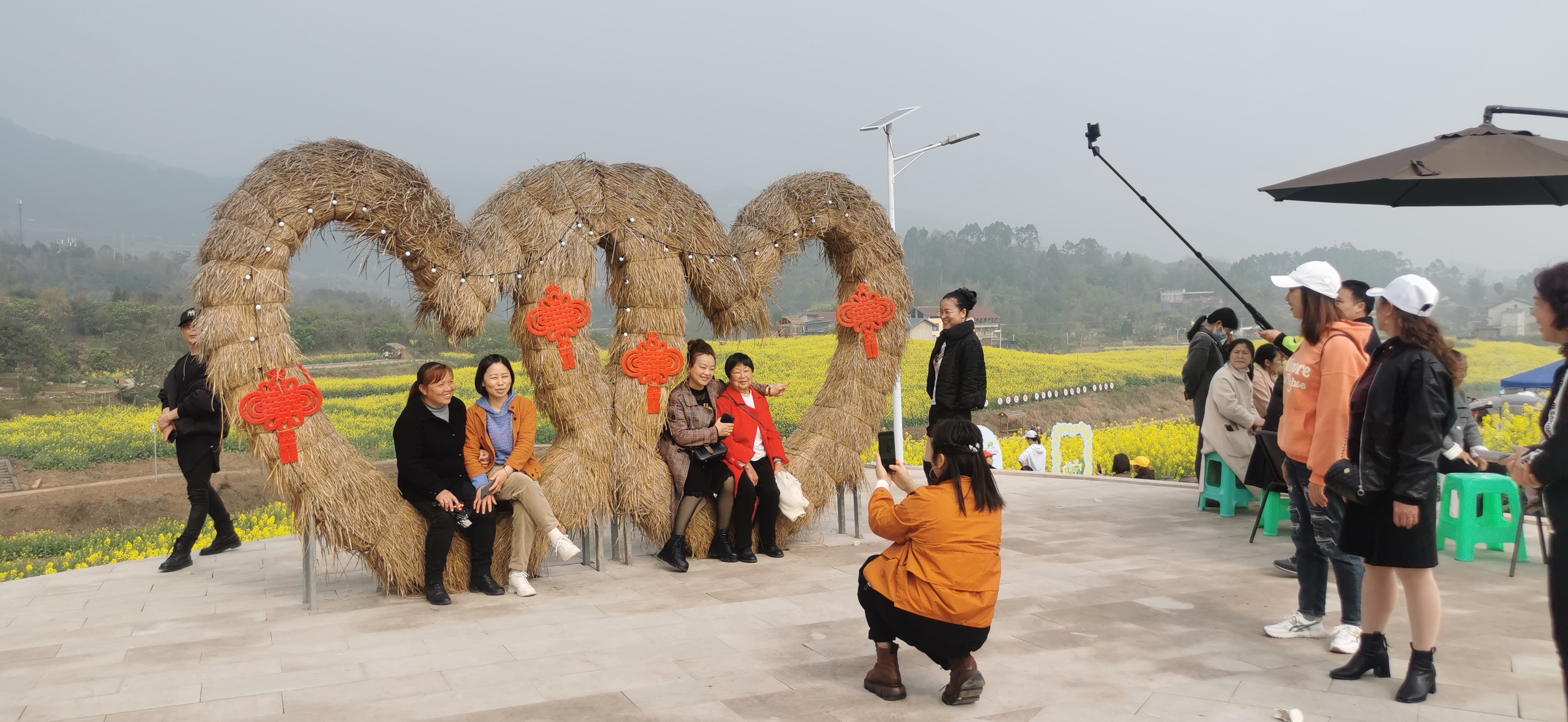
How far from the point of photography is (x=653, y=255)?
20.3 ft

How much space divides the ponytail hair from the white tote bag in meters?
2.36

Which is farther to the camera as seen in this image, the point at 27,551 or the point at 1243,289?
the point at 1243,289

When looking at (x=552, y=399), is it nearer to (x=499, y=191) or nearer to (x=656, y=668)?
(x=499, y=191)

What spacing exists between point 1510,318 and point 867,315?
2162 centimetres

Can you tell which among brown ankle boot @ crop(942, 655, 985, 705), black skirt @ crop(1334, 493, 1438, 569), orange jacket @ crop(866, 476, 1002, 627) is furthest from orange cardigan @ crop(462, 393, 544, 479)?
black skirt @ crop(1334, 493, 1438, 569)

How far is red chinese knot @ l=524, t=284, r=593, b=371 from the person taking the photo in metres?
5.70

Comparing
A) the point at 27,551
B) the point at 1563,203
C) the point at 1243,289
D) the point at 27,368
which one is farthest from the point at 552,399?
the point at 1243,289

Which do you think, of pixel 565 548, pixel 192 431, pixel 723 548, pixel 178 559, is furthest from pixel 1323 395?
pixel 178 559

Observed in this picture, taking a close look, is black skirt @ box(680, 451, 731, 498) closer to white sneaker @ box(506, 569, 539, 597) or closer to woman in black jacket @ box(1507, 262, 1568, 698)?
white sneaker @ box(506, 569, 539, 597)

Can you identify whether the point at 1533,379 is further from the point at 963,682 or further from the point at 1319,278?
the point at 963,682

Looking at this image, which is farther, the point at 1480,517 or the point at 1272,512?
the point at 1272,512

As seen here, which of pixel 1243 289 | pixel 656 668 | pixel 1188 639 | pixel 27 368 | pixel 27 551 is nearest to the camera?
pixel 656 668

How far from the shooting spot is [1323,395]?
403cm

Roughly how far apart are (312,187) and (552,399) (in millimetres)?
1686
